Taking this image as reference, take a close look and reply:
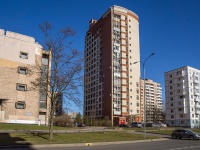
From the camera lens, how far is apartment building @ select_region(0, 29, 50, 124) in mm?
44656

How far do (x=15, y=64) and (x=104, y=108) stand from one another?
5909cm

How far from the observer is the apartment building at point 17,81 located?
1758 inches

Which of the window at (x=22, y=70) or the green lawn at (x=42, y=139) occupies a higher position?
the window at (x=22, y=70)

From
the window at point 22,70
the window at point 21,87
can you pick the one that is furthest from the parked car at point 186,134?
the window at point 22,70

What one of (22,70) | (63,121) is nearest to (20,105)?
(22,70)

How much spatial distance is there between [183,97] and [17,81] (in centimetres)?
7571

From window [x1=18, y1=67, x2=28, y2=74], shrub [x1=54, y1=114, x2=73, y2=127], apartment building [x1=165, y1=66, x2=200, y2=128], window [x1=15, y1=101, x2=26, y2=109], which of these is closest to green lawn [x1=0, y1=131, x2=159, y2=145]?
window [x1=15, y1=101, x2=26, y2=109]

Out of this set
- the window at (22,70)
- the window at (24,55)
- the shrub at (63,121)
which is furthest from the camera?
the shrub at (63,121)

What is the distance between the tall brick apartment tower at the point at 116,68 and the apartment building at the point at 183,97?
52.8 ft

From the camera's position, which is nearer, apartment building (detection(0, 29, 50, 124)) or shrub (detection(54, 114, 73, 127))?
apartment building (detection(0, 29, 50, 124))

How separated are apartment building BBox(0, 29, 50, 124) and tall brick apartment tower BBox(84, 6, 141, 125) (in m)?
49.2

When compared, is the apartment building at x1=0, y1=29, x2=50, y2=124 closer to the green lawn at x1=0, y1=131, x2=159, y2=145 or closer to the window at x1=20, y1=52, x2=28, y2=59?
the window at x1=20, y1=52, x2=28, y2=59

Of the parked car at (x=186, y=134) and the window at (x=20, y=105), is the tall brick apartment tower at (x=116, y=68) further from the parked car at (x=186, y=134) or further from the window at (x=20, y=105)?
the parked car at (x=186, y=134)

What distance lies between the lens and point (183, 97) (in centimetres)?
10319
